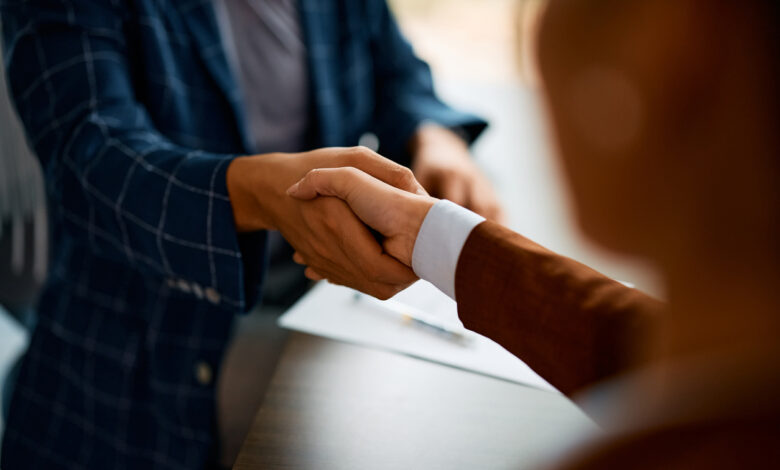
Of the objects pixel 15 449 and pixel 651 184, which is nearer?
pixel 651 184

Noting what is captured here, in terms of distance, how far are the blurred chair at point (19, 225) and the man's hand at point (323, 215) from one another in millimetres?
443

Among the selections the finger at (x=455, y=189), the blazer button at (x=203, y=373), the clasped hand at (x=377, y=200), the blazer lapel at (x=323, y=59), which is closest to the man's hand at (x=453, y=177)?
the finger at (x=455, y=189)

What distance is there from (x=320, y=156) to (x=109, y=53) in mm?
331

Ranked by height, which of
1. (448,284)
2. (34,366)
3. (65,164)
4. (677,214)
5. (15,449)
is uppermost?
(677,214)

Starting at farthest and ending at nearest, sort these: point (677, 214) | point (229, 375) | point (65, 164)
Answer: point (229, 375), point (65, 164), point (677, 214)

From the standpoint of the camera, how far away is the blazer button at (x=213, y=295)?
0.58m

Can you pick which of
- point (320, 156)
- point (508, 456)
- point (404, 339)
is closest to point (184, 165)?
point (320, 156)

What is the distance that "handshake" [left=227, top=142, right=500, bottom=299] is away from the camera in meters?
0.47

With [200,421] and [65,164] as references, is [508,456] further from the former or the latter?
[65,164]

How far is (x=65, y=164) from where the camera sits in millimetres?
614

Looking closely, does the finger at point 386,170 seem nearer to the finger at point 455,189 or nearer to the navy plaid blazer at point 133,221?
the navy plaid blazer at point 133,221

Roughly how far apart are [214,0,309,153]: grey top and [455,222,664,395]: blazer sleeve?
512 mm

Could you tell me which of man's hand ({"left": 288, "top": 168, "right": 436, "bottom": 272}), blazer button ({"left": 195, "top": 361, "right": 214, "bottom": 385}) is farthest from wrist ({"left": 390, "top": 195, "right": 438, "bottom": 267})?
blazer button ({"left": 195, "top": 361, "right": 214, "bottom": 385})

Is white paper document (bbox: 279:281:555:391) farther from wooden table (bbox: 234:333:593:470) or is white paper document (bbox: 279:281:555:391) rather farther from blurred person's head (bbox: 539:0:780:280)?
blurred person's head (bbox: 539:0:780:280)
